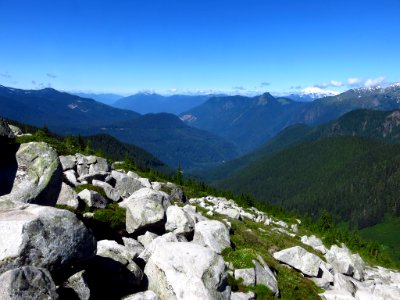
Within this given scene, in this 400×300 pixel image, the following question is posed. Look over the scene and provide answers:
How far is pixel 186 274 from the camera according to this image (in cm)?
2120

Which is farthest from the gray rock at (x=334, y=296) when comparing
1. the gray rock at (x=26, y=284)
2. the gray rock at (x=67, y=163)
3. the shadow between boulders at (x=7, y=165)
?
the gray rock at (x=67, y=163)

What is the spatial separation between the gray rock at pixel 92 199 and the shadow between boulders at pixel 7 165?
30.3ft

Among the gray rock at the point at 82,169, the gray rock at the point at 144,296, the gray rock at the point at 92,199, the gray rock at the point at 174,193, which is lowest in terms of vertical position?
the gray rock at the point at 174,193

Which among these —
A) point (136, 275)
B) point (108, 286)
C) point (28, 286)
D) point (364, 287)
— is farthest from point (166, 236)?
point (364, 287)

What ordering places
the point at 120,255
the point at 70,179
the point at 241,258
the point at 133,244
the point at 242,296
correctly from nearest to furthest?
the point at 120,255 → the point at 242,296 → the point at 133,244 → the point at 241,258 → the point at 70,179

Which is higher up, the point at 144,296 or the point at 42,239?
the point at 42,239

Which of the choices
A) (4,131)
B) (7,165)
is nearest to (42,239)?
(7,165)

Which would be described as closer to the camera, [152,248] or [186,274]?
[186,274]

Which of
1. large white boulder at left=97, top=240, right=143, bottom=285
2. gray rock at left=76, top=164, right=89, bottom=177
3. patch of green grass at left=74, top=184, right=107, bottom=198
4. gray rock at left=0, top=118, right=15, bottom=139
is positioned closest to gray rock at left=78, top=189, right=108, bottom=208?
patch of green grass at left=74, top=184, right=107, bottom=198

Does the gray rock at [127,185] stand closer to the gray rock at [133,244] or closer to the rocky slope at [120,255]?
the rocky slope at [120,255]

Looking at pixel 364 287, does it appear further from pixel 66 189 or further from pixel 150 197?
pixel 66 189

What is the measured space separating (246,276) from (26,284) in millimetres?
16335

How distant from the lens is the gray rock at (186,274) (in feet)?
67.8

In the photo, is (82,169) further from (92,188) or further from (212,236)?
(212,236)
